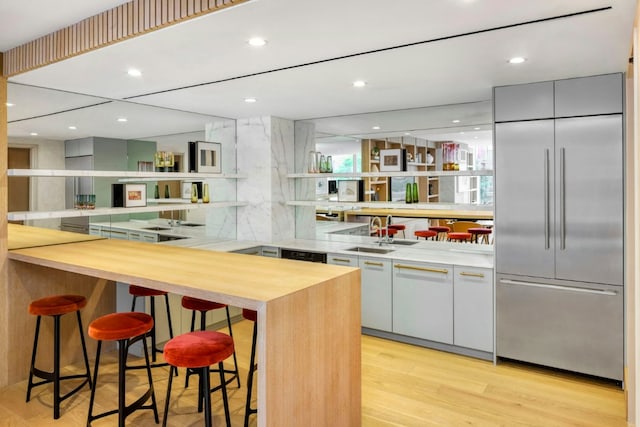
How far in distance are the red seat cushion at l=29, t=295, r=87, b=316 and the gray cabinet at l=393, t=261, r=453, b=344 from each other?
2.65 meters

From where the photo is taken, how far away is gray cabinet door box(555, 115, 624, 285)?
10.4ft

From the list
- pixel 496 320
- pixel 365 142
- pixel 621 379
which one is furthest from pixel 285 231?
pixel 621 379

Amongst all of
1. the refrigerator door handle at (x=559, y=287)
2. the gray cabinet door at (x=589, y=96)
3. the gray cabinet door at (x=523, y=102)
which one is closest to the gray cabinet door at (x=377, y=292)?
the refrigerator door handle at (x=559, y=287)

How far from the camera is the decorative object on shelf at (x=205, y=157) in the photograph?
4.72 m

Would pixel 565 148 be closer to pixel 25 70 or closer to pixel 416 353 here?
pixel 416 353

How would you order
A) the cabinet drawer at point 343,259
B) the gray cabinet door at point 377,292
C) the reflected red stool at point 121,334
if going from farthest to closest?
the cabinet drawer at point 343,259 < the gray cabinet door at point 377,292 < the reflected red stool at point 121,334

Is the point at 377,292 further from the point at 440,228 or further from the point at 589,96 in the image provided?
the point at 589,96

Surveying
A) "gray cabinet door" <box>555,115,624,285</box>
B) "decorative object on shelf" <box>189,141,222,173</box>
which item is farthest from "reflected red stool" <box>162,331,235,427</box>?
"decorative object on shelf" <box>189,141,222,173</box>

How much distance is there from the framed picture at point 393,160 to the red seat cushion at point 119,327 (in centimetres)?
281

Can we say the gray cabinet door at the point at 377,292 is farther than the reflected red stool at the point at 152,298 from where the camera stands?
Yes

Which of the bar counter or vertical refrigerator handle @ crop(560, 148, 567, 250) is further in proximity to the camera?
vertical refrigerator handle @ crop(560, 148, 567, 250)

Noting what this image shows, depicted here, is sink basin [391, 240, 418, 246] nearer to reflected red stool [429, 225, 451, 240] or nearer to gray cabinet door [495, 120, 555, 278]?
reflected red stool [429, 225, 451, 240]

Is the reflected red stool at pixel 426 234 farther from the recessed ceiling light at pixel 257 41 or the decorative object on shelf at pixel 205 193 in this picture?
the recessed ceiling light at pixel 257 41

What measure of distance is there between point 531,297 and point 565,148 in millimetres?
1197
